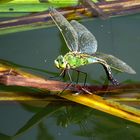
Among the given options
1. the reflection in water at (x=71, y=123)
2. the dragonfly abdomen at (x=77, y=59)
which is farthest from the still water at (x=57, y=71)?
the dragonfly abdomen at (x=77, y=59)

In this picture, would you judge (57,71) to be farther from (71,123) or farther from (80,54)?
(71,123)

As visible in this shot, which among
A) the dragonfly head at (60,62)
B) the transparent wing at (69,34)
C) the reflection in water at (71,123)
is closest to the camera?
the reflection in water at (71,123)

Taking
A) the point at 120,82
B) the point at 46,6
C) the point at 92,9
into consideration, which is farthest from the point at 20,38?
the point at 120,82

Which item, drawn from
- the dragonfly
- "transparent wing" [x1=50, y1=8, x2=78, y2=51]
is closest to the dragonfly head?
the dragonfly

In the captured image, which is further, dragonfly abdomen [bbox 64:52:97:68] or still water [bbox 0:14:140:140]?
dragonfly abdomen [bbox 64:52:97:68]

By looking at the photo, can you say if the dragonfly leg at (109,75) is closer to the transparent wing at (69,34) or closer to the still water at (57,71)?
the still water at (57,71)

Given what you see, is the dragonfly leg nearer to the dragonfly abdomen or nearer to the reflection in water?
the dragonfly abdomen
